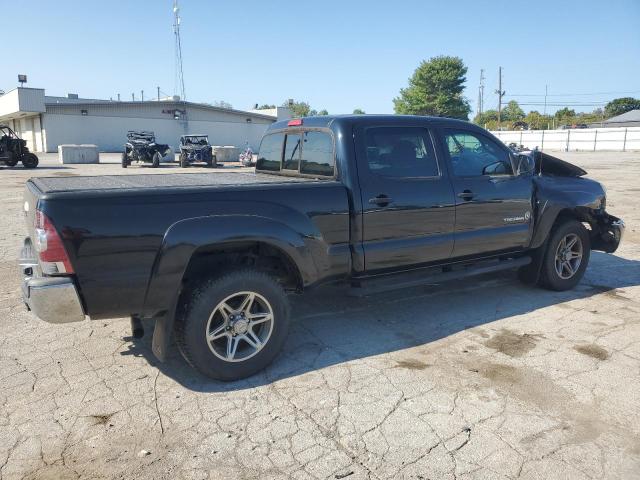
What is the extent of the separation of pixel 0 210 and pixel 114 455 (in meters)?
10.5

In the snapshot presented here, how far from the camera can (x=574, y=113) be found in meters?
98.1

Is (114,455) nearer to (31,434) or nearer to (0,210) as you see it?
(31,434)

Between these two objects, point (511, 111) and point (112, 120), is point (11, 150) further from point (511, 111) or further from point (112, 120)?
point (511, 111)

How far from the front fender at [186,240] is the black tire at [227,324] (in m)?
0.18

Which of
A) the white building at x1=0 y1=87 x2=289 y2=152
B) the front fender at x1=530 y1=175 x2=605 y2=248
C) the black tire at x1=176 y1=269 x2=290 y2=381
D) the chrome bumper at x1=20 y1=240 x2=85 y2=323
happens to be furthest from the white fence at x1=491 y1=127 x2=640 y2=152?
the chrome bumper at x1=20 y1=240 x2=85 y2=323

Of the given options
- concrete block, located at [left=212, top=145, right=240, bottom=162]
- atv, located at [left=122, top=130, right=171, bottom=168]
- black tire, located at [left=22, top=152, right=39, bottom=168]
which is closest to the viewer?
black tire, located at [left=22, top=152, right=39, bottom=168]

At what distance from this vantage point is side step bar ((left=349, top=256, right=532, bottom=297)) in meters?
4.25

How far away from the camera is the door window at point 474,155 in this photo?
481cm

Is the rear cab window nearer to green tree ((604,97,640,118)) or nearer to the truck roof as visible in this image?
the truck roof

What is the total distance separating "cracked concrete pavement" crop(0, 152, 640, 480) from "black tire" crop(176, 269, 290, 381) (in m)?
0.14

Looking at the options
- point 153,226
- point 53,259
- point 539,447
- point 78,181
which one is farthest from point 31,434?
point 539,447

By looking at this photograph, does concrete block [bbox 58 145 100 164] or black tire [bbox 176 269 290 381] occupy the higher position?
concrete block [bbox 58 145 100 164]

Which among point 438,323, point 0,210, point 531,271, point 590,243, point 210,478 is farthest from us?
point 0,210

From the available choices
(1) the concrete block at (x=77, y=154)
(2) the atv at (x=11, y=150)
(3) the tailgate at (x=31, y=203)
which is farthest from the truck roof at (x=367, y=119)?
(1) the concrete block at (x=77, y=154)
